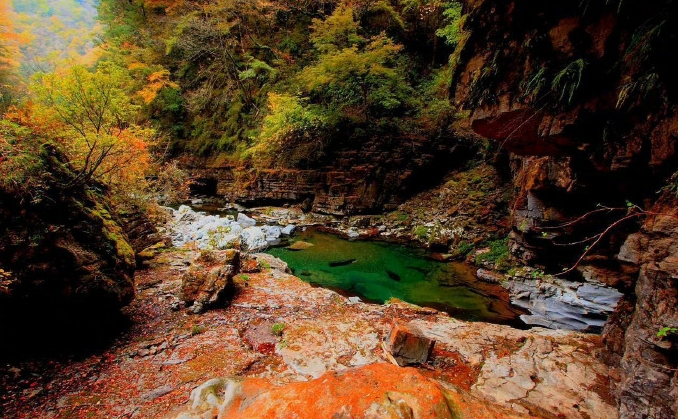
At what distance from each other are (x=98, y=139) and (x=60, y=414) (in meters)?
3.80

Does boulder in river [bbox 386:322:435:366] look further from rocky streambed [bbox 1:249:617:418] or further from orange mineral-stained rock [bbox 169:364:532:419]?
orange mineral-stained rock [bbox 169:364:532:419]

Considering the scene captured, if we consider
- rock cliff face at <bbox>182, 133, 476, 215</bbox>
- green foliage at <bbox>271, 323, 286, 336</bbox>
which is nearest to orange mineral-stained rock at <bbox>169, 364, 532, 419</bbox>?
green foliage at <bbox>271, 323, 286, 336</bbox>

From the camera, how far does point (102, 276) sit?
14.1 ft

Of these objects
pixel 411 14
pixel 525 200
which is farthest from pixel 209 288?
pixel 411 14

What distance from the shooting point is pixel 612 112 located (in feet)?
10.4

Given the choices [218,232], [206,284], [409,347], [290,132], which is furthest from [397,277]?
[290,132]

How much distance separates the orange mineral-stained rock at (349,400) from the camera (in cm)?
205

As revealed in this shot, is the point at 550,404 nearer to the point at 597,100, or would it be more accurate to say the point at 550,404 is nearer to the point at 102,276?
the point at 597,100

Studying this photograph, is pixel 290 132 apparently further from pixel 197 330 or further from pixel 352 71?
pixel 197 330

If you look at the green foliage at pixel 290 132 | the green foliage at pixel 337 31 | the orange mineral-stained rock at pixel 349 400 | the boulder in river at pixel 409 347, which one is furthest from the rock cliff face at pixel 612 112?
the green foliage at pixel 290 132

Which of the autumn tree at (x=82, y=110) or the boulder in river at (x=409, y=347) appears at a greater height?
the autumn tree at (x=82, y=110)

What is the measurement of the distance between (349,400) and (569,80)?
159 inches

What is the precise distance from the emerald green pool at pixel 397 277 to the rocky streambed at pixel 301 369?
1.53 metres

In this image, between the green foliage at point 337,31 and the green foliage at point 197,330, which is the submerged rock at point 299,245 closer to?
the green foliage at point 197,330
